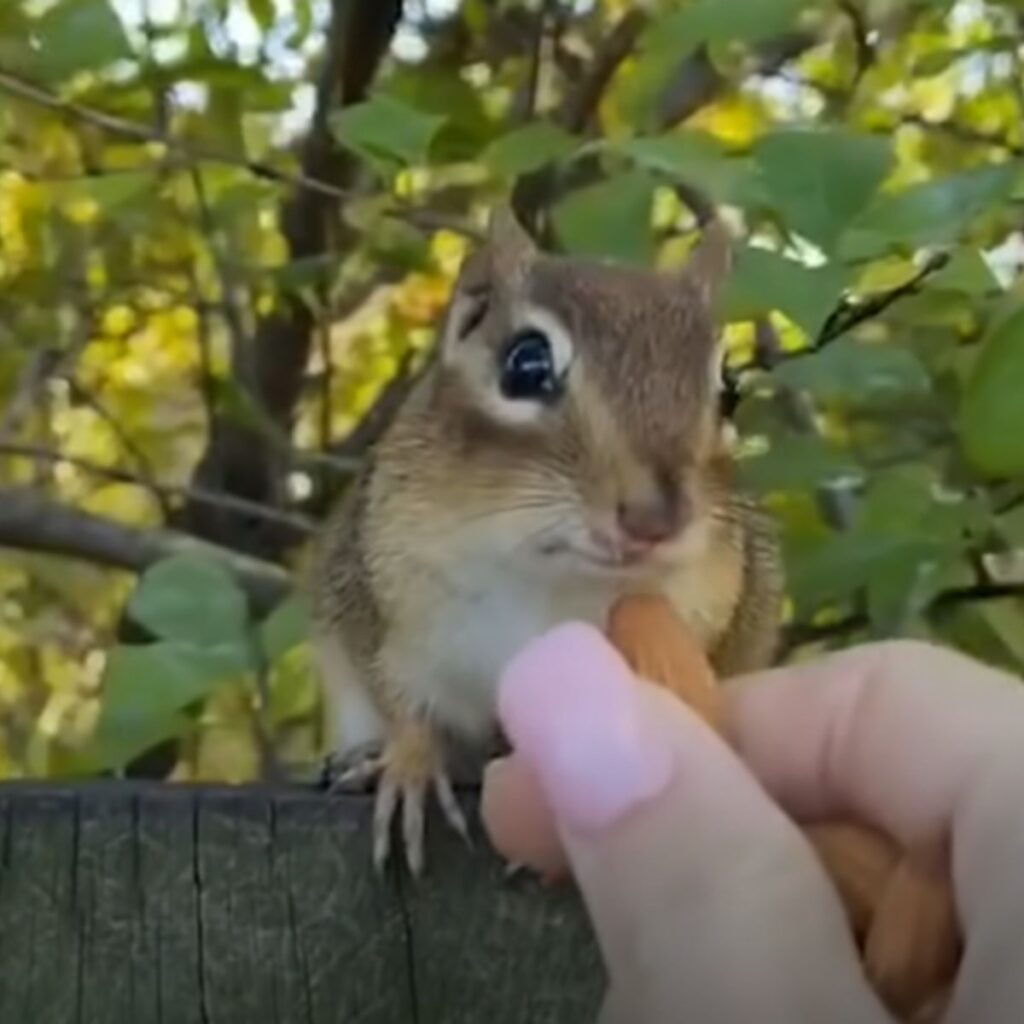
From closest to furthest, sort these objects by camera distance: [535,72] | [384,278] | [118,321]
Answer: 1. [535,72]
2. [384,278]
3. [118,321]

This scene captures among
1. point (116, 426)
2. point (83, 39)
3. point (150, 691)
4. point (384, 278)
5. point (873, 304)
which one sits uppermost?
point (83, 39)

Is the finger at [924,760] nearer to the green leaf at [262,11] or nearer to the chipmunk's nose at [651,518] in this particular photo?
the chipmunk's nose at [651,518]

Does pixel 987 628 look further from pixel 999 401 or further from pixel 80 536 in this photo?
pixel 80 536

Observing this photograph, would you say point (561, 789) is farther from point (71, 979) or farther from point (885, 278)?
point (885, 278)

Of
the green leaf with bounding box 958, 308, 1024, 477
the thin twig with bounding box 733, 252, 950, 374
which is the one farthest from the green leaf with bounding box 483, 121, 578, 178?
the green leaf with bounding box 958, 308, 1024, 477

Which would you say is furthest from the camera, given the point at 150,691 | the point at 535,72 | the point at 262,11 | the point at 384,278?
the point at 384,278

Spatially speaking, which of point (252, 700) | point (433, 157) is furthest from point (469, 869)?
point (252, 700)

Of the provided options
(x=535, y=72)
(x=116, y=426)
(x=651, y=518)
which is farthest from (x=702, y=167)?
(x=116, y=426)
